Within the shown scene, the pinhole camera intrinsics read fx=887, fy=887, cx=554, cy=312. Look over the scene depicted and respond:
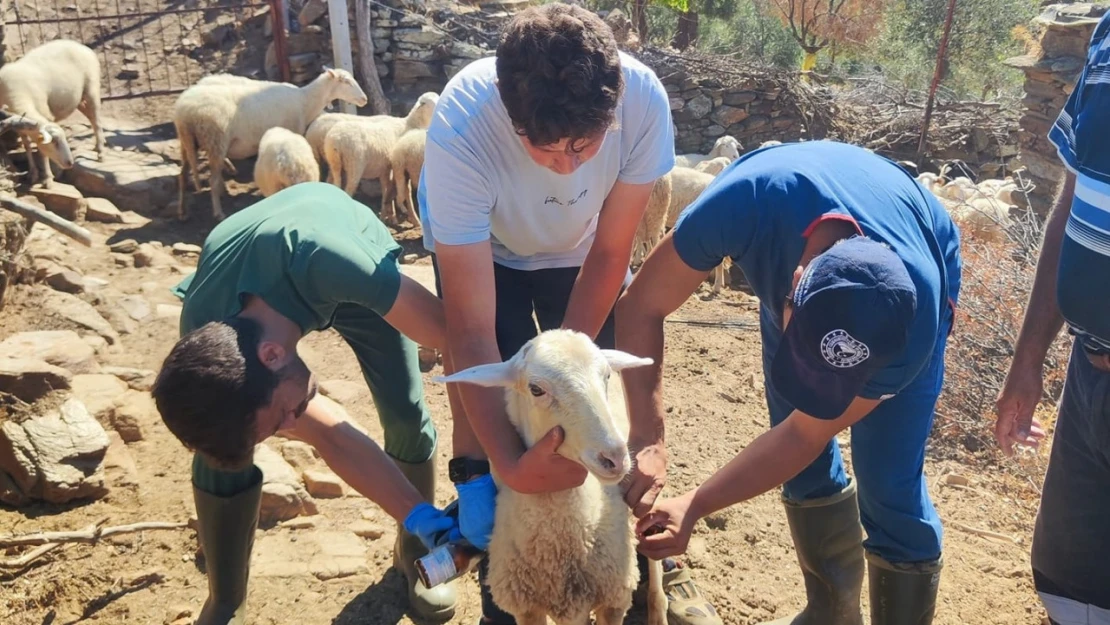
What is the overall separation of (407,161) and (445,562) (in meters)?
7.58

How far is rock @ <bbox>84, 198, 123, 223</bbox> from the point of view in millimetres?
8602

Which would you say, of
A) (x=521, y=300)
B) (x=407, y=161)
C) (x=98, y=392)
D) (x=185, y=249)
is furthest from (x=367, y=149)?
(x=521, y=300)

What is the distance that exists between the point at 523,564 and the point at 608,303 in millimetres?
823

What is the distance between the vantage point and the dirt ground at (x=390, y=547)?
3.32 meters

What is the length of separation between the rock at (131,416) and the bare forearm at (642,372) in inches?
110

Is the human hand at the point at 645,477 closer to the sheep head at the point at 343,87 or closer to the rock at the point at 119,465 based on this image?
the rock at the point at 119,465

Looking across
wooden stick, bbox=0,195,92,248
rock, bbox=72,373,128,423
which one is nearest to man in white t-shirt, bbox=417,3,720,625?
rock, bbox=72,373,128,423

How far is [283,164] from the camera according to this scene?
8820mm

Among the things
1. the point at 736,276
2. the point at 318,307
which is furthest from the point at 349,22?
the point at 318,307

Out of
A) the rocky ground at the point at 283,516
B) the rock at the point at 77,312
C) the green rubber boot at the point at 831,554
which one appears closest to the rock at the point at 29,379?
the rocky ground at the point at 283,516

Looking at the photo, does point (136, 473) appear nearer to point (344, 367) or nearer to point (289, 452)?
point (289, 452)

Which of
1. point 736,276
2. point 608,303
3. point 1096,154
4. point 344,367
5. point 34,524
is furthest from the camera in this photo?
point 736,276

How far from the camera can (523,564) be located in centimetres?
257

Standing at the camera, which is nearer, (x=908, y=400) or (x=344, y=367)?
(x=908, y=400)
